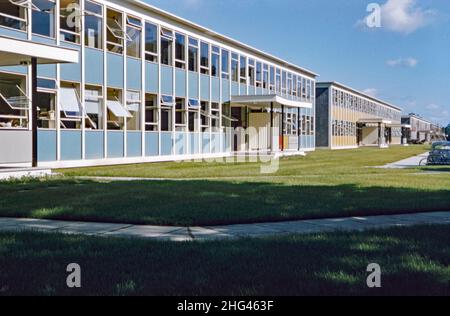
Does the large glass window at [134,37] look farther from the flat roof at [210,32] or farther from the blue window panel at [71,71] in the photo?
the blue window panel at [71,71]

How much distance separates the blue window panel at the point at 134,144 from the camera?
2442 centimetres

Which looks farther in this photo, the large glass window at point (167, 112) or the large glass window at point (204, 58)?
the large glass window at point (204, 58)

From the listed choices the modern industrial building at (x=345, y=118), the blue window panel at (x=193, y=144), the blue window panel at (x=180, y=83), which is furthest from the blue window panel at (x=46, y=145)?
the modern industrial building at (x=345, y=118)

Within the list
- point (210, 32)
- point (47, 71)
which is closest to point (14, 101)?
point (47, 71)

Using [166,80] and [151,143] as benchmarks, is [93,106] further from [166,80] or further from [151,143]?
[166,80]

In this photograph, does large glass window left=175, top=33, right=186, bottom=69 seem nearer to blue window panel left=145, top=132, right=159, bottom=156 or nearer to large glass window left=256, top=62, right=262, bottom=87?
blue window panel left=145, top=132, right=159, bottom=156

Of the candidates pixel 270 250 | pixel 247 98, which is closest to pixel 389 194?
pixel 270 250

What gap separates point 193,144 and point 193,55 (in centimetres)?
505

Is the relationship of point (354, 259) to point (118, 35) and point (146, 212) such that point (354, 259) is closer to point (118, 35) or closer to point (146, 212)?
point (146, 212)

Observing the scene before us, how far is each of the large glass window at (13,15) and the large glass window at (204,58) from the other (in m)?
14.0

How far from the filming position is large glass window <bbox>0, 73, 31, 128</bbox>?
57.7ft

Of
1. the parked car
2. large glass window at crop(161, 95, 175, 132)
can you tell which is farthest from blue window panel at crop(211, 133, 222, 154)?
the parked car

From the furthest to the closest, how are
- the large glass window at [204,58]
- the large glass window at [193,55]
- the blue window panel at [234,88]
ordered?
the blue window panel at [234,88] < the large glass window at [204,58] < the large glass window at [193,55]
